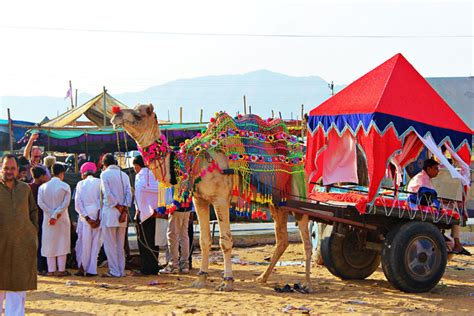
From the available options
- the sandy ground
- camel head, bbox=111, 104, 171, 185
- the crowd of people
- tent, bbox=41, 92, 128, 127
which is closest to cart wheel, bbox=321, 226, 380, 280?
the sandy ground

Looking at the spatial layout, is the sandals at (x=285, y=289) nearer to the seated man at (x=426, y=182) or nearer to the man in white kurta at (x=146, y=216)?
the seated man at (x=426, y=182)

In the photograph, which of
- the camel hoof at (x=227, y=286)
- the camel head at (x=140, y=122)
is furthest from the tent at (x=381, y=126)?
the camel head at (x=140, y=122)

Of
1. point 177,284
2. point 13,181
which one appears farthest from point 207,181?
point 13,181

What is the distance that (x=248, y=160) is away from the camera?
1072 cm

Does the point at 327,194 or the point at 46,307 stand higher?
the point at 327,194

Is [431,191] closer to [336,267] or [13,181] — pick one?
[336,267]

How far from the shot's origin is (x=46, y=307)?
31.3ft

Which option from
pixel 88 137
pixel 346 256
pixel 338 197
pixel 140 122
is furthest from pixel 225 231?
pixel 88 137

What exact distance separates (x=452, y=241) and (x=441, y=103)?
2.02 meters

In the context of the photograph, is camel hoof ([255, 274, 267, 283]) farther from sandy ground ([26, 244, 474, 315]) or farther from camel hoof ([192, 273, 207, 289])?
camel hoof ([192, 273, 207, 289])

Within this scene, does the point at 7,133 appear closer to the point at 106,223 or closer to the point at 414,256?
the point at 106,223

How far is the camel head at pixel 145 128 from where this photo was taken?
1016 centimetres

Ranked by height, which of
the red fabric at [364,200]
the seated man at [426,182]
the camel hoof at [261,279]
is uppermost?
the seated man at [426,182]

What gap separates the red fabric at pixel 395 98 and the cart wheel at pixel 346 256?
1.88 m
